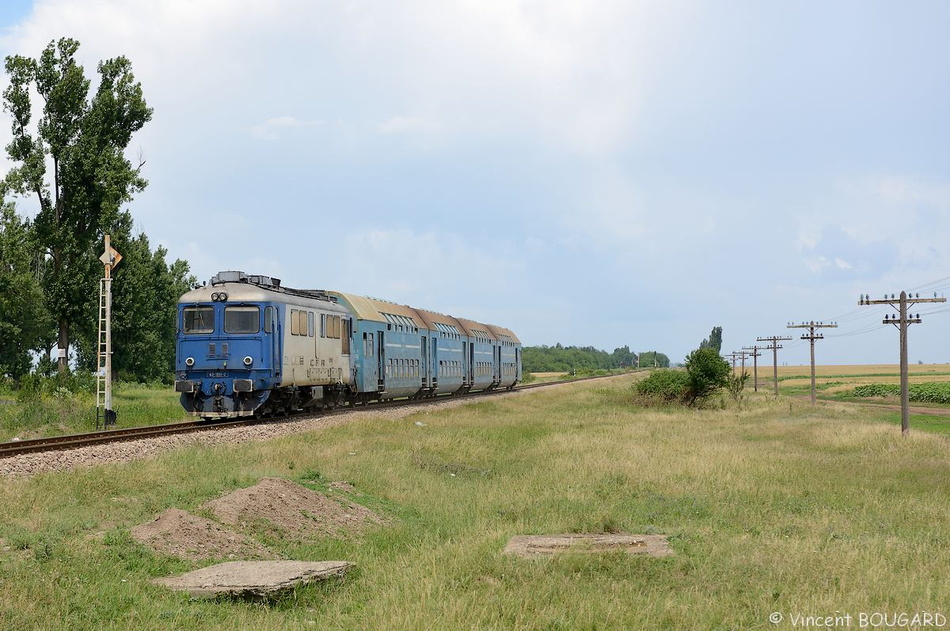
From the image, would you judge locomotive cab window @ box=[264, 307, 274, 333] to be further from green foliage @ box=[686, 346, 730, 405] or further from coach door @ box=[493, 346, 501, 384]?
coach door @ box=[493, 346, 501, 384]

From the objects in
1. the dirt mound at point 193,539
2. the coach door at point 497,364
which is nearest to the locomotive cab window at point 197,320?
the dirt mound at point 193,539

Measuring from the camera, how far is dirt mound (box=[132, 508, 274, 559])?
37.2ft

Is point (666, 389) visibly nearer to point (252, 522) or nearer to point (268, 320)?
point (268, 320)

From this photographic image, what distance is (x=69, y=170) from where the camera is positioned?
4216 centimetres

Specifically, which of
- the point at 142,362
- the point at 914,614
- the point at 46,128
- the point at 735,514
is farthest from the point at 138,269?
the point at 914,614

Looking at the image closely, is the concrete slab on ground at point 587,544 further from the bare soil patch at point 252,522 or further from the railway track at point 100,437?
the railway track at point 100,437

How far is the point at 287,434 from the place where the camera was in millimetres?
23344

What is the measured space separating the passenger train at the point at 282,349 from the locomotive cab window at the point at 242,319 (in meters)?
0.03

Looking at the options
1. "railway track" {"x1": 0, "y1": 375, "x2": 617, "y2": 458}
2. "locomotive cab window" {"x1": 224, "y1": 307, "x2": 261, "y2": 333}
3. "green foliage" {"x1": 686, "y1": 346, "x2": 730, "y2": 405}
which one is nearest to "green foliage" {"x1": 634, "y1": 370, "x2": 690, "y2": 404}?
"green foliage" {"x1": 686, "y1": 346, "x2": 730, "y2": 405}

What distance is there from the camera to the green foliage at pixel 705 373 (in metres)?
52.3

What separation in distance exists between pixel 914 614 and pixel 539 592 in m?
3.73

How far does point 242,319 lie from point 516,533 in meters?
14.7

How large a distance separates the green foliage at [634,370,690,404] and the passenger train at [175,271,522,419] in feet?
60.6

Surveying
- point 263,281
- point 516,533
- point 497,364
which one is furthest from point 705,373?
point 516,533
